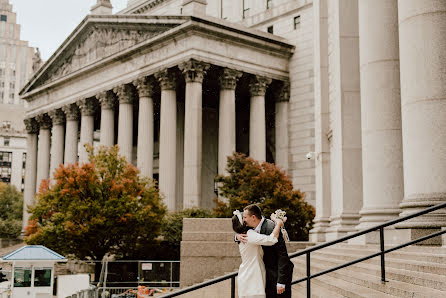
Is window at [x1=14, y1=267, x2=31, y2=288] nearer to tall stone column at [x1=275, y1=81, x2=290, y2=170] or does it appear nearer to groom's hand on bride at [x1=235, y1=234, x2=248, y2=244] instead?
groom's hand on bride at [x1=235, y1=234, x2=248, y2=244]

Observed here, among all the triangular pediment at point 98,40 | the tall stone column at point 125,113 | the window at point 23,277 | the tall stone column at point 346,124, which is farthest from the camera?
the tall stone column at point 125,113

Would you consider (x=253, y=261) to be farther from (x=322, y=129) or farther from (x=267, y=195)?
(x=267, y=195)

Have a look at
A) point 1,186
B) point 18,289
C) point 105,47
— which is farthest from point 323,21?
point 1,186

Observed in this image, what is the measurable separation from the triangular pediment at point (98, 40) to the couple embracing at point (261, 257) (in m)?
40.8

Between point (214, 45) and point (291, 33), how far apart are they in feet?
33.0

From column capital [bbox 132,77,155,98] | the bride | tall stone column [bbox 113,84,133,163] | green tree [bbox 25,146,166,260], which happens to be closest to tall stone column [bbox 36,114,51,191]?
tall stone column [bbox 113,84,133,163]

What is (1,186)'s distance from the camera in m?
113

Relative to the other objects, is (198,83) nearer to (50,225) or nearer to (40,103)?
(50,225)

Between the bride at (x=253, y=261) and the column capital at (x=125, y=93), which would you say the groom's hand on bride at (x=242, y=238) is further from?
the column capital at (x=125, y=93)

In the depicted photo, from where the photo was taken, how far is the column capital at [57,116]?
6719 cm

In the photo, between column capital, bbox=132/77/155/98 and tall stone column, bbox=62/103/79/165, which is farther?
tall stone column, bbox=62/103/79/165

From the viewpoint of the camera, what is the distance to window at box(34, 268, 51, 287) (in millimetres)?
30312

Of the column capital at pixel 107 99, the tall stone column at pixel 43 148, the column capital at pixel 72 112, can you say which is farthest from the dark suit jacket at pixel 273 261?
the tall stone column at pixel 43 148

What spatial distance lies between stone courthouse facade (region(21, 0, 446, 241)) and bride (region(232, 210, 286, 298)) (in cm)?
539
